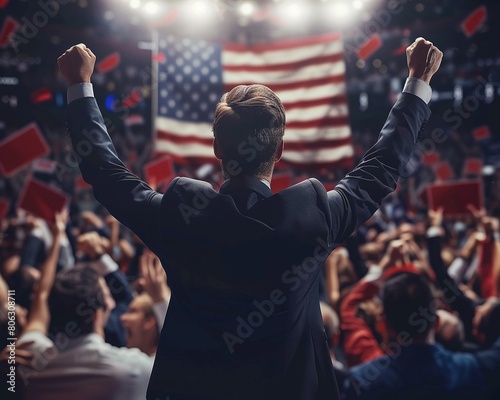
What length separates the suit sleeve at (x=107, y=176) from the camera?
1314 millimetres

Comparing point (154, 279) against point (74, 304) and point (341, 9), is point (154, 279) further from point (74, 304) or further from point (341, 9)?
point (341, 9)

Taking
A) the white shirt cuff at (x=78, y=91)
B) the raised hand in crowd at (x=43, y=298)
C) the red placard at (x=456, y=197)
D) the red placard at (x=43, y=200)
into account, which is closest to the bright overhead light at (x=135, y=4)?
the red placard at (x=43, y=200)

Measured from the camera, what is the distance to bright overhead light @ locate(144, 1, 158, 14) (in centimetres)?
747

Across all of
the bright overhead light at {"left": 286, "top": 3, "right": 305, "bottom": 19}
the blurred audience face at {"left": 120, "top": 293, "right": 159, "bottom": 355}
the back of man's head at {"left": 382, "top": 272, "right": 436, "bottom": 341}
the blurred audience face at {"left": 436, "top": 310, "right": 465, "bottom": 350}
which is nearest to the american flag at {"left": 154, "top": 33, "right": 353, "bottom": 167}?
the bright overhead light at {"left": 286, "top": 3, "right": 305, "bottom": 19}

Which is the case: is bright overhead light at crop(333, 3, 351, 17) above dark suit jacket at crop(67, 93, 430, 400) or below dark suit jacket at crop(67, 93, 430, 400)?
above

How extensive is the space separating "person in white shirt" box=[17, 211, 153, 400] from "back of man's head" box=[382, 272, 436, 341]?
83 cm

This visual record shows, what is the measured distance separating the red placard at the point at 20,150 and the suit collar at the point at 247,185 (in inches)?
108

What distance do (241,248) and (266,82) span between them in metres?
4.93

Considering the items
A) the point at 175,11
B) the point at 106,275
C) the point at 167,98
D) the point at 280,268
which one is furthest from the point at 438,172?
the point at 280,268

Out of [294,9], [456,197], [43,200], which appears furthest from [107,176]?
[294,9]

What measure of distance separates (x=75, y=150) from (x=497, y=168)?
38.7 ft

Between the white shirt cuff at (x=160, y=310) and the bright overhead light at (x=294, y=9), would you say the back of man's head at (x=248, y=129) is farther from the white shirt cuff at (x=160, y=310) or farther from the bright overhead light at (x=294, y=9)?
the bright overhead light at (x=294, y=9)

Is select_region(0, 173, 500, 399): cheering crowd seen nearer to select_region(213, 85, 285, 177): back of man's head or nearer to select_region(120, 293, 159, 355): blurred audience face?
select_region(120, 293, 159, 355): blurred audience face

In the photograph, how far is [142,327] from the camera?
2391 millimetres
